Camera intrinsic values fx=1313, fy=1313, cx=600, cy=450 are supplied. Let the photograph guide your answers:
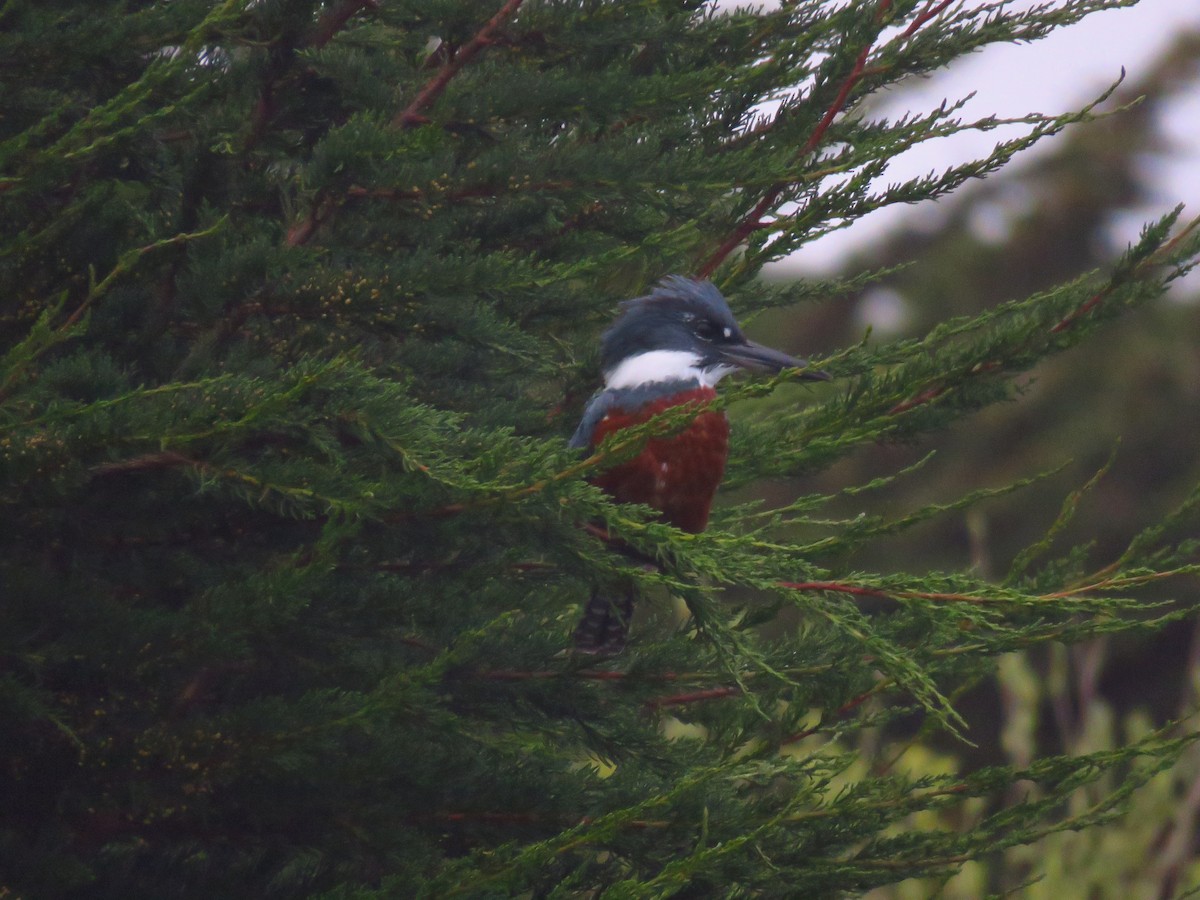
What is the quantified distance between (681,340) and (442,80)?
1116 millimetres

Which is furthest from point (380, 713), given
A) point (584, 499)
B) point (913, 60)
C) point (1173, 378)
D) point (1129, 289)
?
point (1173, 378)

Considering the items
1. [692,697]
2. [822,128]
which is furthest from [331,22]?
[692,697]

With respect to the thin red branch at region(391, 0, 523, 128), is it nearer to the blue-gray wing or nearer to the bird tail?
the blue-gray wing

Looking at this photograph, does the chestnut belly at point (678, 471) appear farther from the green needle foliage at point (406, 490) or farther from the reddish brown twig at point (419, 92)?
the reddish brown twig at point (419, 92)

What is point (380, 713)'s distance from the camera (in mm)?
2256

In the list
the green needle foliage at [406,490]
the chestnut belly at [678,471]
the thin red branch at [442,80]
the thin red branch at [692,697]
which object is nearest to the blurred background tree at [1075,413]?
the chestnut belly at [678,471]

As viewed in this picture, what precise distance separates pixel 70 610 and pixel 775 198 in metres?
1.67

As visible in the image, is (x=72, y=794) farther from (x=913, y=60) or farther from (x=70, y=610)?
(x=913, y=60)

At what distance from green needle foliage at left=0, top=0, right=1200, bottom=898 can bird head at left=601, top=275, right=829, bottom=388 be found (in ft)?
1.40

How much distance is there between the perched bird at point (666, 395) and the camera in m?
3.12

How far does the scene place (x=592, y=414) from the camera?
10.7 feet

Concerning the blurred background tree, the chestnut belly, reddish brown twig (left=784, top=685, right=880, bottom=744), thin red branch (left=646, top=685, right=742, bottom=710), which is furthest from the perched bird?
the blurred background tree

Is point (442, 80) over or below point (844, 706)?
over

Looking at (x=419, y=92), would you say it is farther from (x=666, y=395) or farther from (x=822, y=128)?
(x=666, y=395)
